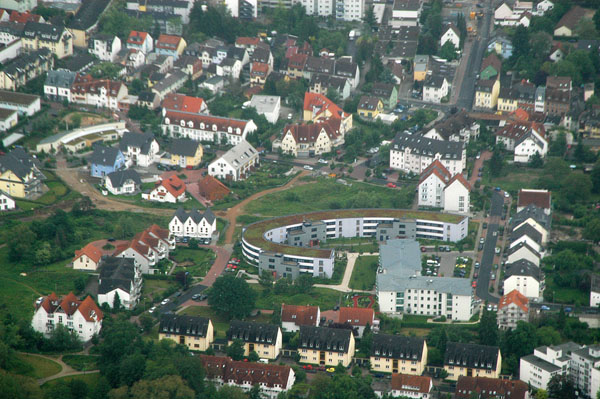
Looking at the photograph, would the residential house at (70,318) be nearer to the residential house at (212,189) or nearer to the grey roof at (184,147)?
the residential house at (212,189)

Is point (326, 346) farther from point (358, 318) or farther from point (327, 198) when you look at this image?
point (327, 198)

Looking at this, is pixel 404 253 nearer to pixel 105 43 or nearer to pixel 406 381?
pixel 406 381

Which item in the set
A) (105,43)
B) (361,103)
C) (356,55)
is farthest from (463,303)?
(105,43)

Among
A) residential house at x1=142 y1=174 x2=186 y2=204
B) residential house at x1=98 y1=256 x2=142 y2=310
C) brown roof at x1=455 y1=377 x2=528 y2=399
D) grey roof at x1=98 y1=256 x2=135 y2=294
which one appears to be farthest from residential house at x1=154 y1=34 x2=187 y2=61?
brown roof at x1=455 y1=377 x2=528 y2=399

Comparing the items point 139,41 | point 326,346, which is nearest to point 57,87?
point 139,41

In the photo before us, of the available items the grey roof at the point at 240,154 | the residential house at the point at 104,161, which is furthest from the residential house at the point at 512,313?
the residential house at the point at 104,161

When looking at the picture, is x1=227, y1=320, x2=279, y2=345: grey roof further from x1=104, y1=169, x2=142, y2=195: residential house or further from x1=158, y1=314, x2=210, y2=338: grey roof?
x1=104, y1=169, x2=142, y2=195: residential house
